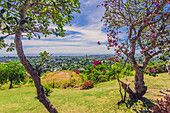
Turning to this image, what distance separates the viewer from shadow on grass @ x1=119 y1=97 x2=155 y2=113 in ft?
13.6

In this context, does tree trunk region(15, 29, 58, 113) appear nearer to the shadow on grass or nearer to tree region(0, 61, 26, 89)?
the shadow on grass

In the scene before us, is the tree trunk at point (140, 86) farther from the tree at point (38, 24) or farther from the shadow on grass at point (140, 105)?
the tree at point (38, 24)

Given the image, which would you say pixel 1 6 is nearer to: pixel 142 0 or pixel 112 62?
pixel 112 62

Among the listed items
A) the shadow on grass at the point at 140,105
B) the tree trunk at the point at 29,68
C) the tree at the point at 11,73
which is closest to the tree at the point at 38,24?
the tree trunk at the point at 29,68

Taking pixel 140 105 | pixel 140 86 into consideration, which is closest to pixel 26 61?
pixel 140 105

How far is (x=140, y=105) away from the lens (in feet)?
14.7

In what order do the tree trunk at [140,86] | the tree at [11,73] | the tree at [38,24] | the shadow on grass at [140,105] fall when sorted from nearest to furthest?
1. the tree at [38,24]
2. the shadow on grass at [140,105]
3. the tree trunk at [140,86]
4. the tree at [11,73]

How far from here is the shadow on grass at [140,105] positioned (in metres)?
4.14

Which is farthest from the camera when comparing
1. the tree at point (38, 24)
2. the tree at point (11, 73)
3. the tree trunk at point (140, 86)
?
the tree at point (11, 73)

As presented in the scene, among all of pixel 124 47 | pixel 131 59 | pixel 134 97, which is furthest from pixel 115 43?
pixel 134 97

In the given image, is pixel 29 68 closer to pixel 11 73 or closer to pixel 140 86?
pixel 140 86

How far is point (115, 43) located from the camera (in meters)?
4.76

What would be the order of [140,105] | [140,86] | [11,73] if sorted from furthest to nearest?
1. [11,73]
2. [140,86]
3. [140,105]

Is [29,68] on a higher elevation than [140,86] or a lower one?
higher
